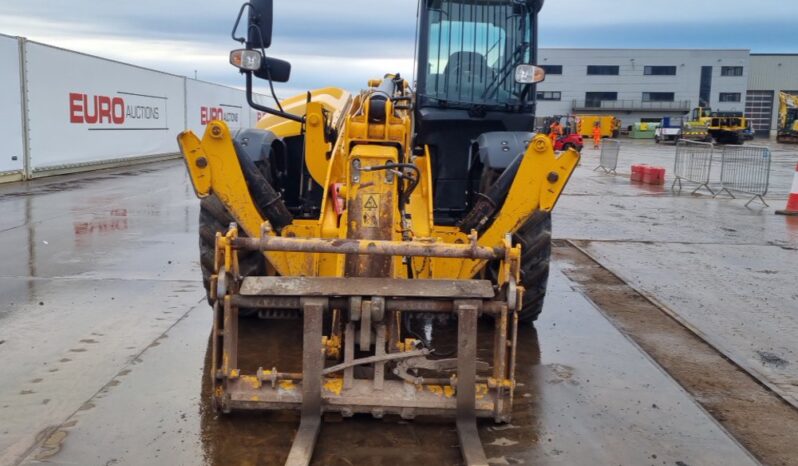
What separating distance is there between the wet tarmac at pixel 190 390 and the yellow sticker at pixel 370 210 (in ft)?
3.69

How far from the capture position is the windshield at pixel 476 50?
6.41m

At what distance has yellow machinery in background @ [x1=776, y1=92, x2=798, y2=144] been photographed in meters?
51.3

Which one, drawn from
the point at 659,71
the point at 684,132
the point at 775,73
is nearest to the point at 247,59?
the point at 684,132

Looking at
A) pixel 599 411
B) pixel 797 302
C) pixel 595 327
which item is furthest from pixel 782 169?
pixel 599 411

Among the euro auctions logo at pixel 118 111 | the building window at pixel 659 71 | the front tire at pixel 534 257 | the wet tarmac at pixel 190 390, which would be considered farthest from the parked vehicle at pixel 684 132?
the front tire at pixel 534 257

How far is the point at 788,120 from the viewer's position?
52.4 metres

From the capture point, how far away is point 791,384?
508cm

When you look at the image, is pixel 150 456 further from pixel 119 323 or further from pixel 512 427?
pixel 119 323

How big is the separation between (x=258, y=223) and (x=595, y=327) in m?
3.01

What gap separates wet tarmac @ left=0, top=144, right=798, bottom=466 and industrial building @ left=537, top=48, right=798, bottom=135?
240ft

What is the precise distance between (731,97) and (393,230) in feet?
276

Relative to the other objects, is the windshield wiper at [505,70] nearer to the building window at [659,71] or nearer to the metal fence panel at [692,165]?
the metal fence panel at [692,165]

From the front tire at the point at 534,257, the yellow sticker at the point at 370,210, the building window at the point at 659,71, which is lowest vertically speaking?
the front tire at the point at 534,257

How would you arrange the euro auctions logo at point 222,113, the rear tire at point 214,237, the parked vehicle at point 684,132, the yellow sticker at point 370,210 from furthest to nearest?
the parked vehicle at point 684,132 < the euro auctions logo at point 222,113 < the rear tire at point 214,237 < the yellow sticker at point 370,210
